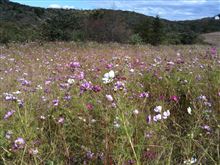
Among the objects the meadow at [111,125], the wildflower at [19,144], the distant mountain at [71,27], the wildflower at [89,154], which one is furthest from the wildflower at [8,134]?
the distant mountain at [71,27]

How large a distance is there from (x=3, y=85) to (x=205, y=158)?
3189 mm

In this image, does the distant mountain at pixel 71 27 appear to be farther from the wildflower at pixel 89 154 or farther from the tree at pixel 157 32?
the wildflower at pixel 89 154

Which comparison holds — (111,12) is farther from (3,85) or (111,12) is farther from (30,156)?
(30,156)

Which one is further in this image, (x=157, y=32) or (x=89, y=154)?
(x=157, y=32)

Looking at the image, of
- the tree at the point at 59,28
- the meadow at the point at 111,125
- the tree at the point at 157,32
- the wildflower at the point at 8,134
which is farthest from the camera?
the tree at the point at 157,32

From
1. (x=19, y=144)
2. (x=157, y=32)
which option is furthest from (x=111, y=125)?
(x=157, y=32)

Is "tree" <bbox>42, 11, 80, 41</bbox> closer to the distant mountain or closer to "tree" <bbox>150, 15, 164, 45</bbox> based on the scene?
the distant mountain

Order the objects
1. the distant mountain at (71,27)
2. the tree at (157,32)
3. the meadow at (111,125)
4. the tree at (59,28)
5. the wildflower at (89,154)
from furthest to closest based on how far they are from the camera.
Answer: the tree at (157,32), the distant mountain at (71,27), the tree at (59,28), the wildflower at (89,154), the meadow at (111,125)

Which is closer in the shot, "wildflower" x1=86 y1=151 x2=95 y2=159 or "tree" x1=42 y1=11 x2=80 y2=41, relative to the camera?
"wildflower" x1=86 y1=151 x2=95 y2=159

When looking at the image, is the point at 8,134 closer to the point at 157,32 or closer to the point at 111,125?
the point at 111,125

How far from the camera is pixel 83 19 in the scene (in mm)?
28406

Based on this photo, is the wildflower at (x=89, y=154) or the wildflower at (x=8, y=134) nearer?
the wildflower at (x=89, y=154)

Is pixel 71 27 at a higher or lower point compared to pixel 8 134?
lower

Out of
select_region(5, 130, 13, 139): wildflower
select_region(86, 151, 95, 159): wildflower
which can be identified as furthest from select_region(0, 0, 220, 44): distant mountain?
select_region(86, 151, 95, 159): wildflower
